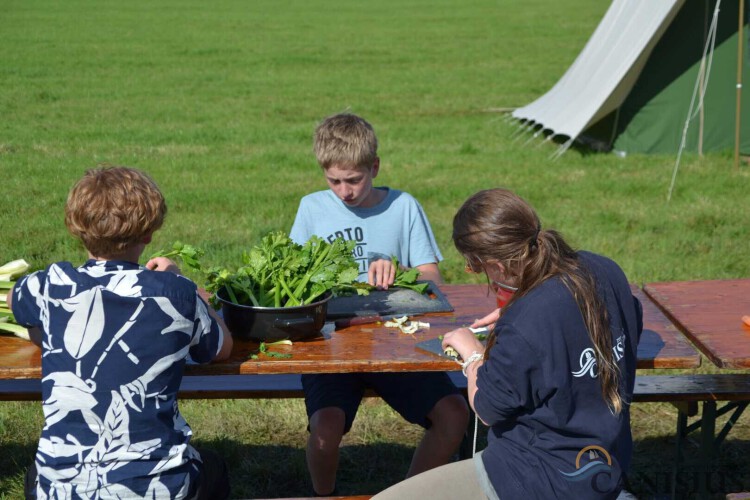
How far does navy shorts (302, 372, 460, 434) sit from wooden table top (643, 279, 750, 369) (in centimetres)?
89

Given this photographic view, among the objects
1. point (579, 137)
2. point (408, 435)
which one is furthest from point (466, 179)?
point (408, 435)

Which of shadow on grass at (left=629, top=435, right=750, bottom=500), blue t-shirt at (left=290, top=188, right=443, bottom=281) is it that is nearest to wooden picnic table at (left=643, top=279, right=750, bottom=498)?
shadow on grass at (left=629, top=435, right=750, bottom=500)

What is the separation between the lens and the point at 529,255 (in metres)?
2.87

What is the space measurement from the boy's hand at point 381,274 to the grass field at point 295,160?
3.84 ft

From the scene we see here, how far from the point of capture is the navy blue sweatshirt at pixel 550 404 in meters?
2.73

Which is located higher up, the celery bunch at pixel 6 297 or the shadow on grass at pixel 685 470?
the celery bunch at pixel 6 297

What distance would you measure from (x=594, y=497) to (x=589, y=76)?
10289 mm

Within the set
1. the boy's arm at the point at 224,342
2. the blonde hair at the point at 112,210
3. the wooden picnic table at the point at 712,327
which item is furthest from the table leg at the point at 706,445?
the blonde hair at the point at 112,210

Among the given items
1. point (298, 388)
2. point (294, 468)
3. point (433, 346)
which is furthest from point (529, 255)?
point (294, 468)

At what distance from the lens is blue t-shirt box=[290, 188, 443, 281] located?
174 inches

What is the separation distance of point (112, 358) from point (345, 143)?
1.62 metres

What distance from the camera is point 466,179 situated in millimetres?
10445

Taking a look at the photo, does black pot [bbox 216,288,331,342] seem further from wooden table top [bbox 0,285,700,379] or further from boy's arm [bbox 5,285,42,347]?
boy's arm [bbox 5,285,42,347]

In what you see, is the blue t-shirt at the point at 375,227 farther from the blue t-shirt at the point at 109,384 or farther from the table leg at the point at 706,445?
the blue t-shirt at the point at 109,384
